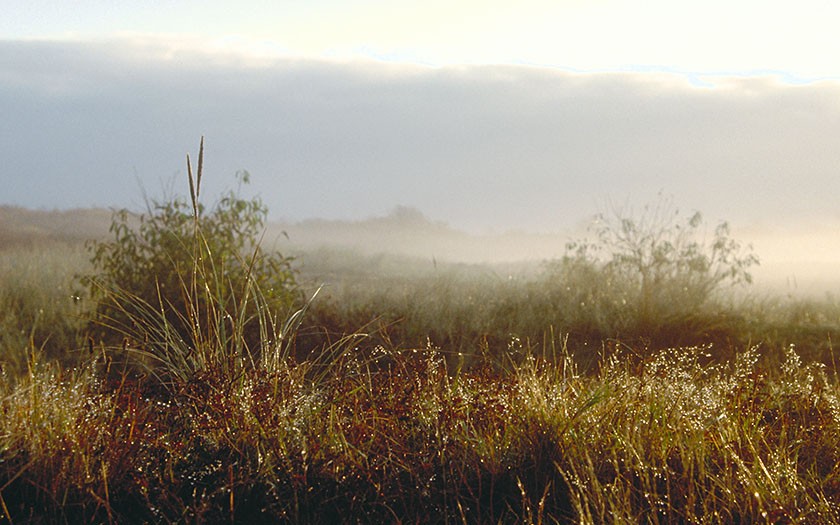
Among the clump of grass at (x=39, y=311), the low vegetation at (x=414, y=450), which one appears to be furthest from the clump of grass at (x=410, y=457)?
the clump of grass at (x=39, y=311)

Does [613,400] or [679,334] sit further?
[679,334]

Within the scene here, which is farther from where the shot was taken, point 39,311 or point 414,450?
Answer: point 39,311

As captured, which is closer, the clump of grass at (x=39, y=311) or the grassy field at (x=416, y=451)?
the grassy field at (x=416, y=451)

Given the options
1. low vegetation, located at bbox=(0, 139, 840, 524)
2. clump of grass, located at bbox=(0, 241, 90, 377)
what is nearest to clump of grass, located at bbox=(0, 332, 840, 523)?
low vegetation, located at bbox=(0, 139, 840, 524)

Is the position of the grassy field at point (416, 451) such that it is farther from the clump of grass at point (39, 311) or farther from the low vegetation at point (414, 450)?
the clump of grass at point (39, 311)

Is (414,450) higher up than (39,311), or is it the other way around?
(414,450)

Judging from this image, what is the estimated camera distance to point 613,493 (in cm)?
265

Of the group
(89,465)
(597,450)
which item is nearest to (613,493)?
(597,450)

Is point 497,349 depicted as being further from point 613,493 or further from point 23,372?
point 613,493

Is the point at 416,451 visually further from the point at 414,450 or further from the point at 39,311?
the point at 39,311

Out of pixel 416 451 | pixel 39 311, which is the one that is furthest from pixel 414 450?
pixel 39 311

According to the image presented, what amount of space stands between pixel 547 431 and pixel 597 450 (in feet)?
0.69

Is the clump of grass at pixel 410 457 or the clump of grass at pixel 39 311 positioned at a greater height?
the clump of grass at pixel 410 457

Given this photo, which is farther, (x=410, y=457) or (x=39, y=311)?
(x=39, y=311)
